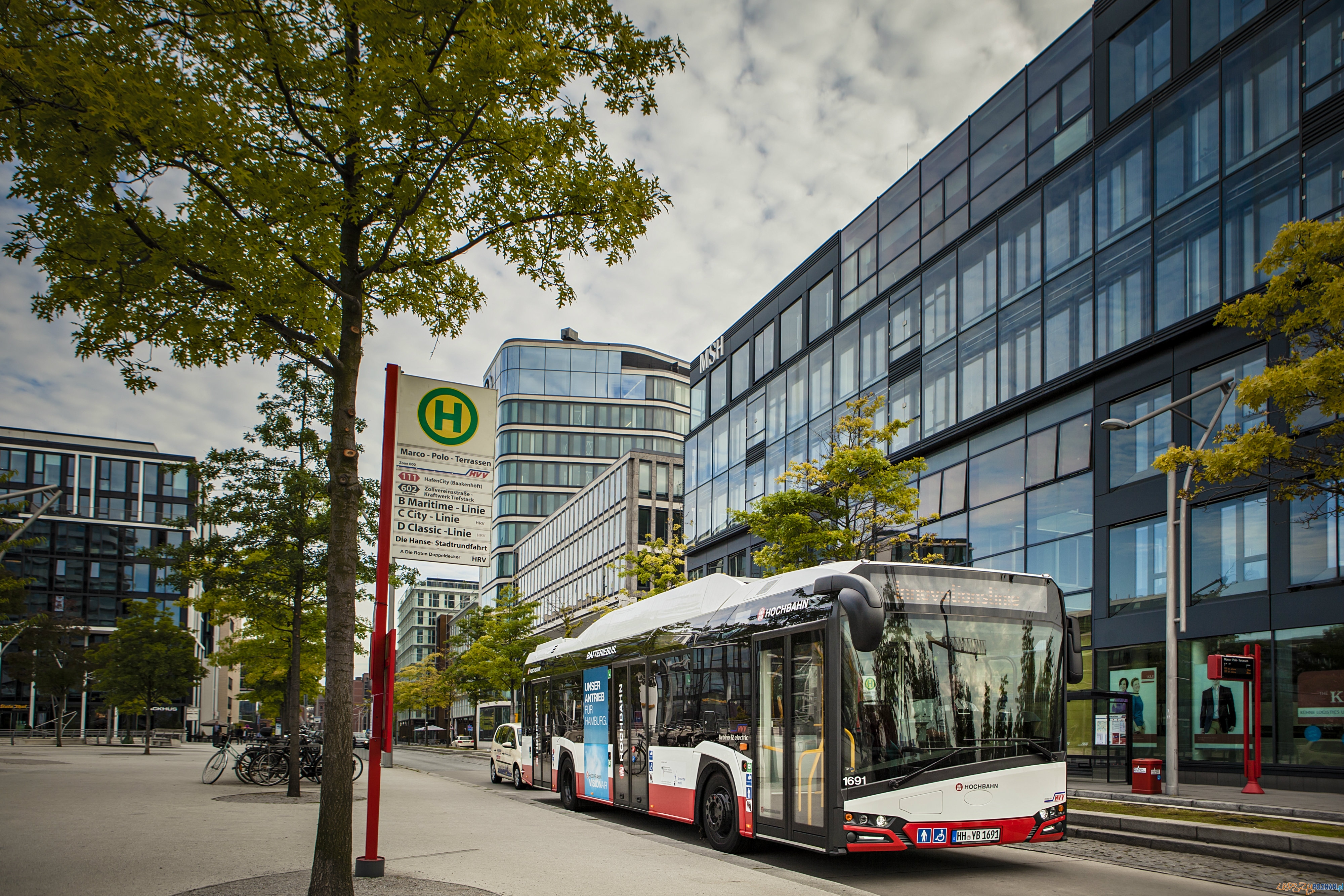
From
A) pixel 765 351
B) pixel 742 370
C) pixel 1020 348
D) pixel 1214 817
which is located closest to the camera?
pixel 1214 817

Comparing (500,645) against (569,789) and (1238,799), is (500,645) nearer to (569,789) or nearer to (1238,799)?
(569,789)

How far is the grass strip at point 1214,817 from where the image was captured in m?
12.9

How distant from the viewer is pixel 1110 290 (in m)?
25.9

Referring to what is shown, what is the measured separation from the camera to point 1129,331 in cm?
2522

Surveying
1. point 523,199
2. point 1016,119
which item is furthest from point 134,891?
point 1016,119

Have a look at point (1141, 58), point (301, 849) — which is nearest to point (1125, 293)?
point (1141, 58)

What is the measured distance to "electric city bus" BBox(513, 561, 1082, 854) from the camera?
10.1 metres

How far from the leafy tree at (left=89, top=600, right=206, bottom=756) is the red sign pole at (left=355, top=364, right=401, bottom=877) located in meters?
43.8

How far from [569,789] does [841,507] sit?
10.7 m

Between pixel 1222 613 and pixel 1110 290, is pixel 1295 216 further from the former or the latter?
pixel 1222 613

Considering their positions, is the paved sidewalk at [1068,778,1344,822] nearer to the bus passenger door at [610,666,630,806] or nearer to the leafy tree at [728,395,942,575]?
the leafy tree at [728,395,942,575]

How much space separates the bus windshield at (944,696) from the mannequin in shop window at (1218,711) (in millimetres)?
14309

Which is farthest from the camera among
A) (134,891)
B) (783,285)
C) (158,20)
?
(783,285)

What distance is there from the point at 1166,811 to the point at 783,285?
3096cm
